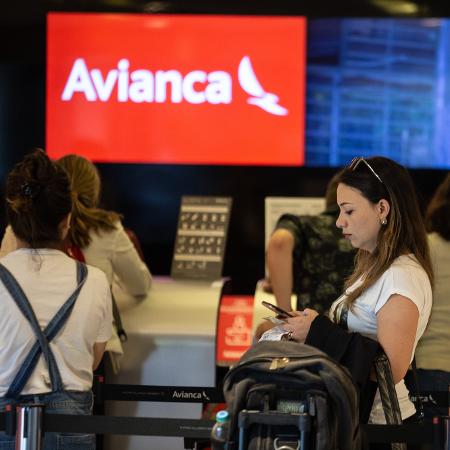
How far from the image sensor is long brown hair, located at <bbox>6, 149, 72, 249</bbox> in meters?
2.96

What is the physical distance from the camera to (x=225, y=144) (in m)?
5.82

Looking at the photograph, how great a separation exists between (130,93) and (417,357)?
2879 mm

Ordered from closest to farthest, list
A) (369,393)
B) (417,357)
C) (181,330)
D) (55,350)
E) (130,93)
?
(369,393)
(55,350)
(417,357)
(181,330)
(130,93)

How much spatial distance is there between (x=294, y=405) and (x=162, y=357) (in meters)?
2.22

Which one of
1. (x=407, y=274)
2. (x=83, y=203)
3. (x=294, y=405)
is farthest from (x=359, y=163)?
(x=83, y=203)

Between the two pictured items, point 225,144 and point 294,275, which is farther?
point 225,144

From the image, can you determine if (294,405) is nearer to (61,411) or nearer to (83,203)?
(61,411)

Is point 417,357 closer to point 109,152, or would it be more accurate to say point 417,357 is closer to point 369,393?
point 369,393

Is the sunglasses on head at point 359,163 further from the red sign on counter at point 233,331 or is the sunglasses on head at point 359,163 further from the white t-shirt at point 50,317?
the red sign on counter at point 233,331

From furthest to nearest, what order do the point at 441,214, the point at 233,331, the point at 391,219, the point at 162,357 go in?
the point at 233,331 → the point at 162,357 → the point at 441,214 → the point at 391,219

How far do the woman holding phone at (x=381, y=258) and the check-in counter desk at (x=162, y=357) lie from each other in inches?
71.2

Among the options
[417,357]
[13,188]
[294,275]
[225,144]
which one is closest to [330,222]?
[294,275]

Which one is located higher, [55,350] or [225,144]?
[225,144]

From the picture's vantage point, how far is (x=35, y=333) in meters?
2.88
